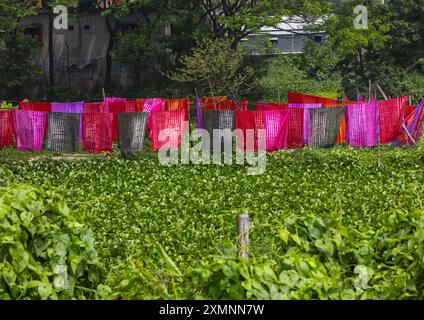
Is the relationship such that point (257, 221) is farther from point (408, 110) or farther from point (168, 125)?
point (408, 110)

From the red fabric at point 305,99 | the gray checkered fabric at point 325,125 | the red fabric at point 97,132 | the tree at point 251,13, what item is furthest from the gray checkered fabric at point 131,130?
the tree at point 251,13

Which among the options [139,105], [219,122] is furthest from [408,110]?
[139,105]

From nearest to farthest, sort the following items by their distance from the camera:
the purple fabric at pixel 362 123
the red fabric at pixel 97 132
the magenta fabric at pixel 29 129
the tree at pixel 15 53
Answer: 1. the purple fabric at pixel 362 123
2. the magenta fabric at pixel 29 129
3. the red fabric at pixel 97 132
4. the tree at pixel 15 53

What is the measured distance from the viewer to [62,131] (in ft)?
58.2

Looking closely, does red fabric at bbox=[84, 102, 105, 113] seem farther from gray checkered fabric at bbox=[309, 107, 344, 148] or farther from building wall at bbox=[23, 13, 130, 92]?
building wall at bbox=[23, 13, 130, 92]

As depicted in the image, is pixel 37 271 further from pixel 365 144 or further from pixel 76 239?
pixel 365 144

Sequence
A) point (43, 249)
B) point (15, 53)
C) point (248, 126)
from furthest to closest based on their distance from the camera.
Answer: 1. point (15, 53)
2. point (248, 126)
3. point (43, 249)

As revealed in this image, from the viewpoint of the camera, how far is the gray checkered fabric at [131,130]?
1786 centimetres

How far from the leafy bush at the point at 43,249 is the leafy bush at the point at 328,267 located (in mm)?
816

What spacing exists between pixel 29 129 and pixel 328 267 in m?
13.9

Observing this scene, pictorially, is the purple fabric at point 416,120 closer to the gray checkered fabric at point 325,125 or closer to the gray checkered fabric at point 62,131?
the gray checkered fabric at point 325,125

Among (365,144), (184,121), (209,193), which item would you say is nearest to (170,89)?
(184,121)
